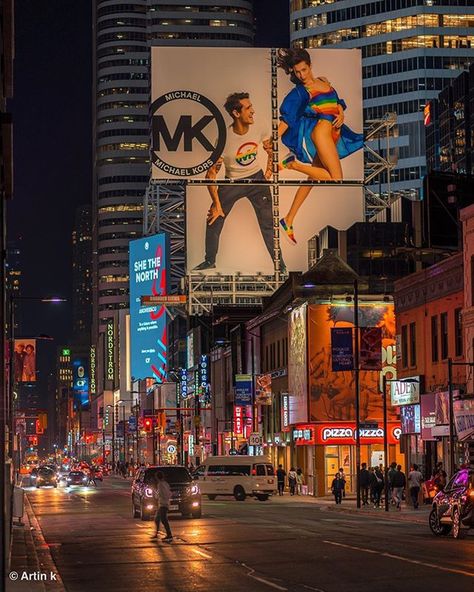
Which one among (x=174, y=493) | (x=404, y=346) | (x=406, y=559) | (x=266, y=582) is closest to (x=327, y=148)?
(x=404, y=346)

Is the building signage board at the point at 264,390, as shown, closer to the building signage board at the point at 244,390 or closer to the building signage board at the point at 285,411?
the building signage board at the point at 244,390

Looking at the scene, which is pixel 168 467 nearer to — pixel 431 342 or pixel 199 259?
pixel 431 342

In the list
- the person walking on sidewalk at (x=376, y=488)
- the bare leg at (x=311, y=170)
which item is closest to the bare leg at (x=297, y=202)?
the bare leg at (x=311, y=170)

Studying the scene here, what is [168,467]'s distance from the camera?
45.0 meters

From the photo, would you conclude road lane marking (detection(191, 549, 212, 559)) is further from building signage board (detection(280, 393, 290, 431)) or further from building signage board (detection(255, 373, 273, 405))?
building signage board (detection(255, 373, 273, 405))

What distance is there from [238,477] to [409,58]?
123942mm

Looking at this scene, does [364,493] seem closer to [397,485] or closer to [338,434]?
[397,485]

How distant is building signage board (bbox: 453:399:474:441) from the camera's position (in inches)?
1971

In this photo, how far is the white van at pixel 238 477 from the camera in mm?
65938

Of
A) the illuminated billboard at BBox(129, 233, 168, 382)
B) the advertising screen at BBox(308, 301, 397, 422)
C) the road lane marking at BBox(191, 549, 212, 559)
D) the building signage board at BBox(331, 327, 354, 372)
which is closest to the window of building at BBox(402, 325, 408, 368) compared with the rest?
the building signage board at BBox(331, 327, 354, 372)

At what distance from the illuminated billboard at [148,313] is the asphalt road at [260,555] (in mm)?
114371

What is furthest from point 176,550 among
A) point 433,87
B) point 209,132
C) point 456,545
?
point 433,87

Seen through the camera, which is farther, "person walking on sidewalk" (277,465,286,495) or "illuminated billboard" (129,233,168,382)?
"illuminated billboard" (129,233,168,382)

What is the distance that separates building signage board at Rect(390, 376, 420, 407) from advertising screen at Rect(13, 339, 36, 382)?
18887mm
